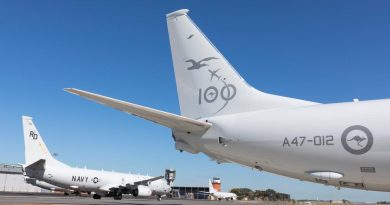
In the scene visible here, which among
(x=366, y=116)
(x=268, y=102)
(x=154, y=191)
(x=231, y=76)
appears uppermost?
(x=231, y=76)

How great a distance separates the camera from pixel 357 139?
923cm

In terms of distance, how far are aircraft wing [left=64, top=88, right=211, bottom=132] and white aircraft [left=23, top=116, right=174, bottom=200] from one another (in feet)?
131

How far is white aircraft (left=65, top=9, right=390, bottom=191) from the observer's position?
928cm

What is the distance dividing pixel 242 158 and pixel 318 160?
7.37 feet

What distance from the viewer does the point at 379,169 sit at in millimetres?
9188

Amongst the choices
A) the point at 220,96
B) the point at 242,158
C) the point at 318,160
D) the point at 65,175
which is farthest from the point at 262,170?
the point at 65,175

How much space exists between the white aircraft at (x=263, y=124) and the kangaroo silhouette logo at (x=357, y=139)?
22 millimetres

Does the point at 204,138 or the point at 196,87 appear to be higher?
the point at 196,87

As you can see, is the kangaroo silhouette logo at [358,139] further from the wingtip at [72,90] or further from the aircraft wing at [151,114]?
the wingtip at [72,90]

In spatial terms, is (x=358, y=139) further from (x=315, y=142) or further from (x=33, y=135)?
(x=33, y=135)

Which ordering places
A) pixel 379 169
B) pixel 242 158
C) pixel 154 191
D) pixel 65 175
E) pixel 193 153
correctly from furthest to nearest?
pixel 154 191 < pixel 65 175 < pixel 193 153 < pixel 242 158 < pixel 379 169

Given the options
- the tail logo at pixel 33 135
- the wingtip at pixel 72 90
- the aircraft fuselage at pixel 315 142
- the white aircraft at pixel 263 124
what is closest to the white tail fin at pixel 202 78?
the white aircraft at pixel 263 124

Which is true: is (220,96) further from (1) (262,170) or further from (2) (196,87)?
(1) (262,170)

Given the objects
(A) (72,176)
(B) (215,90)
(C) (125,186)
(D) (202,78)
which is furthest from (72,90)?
(C) (125,186)
